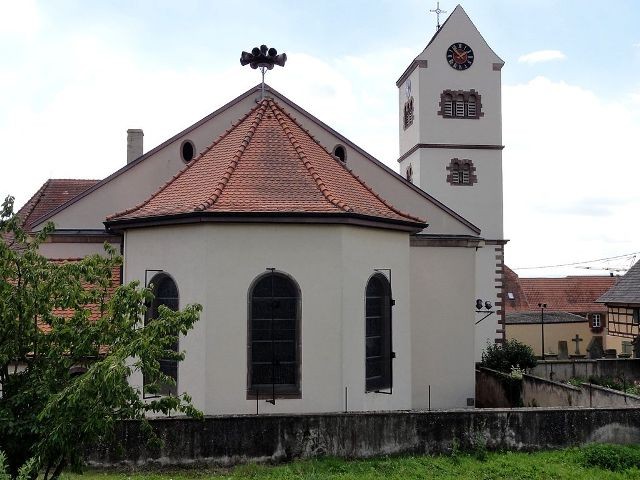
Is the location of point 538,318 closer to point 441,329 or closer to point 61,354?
point 441,329

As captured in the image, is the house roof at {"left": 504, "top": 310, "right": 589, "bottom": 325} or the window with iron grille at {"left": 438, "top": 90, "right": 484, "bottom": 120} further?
the house roof at {"left": 504, "top": 310, "right": 589, "bottom": 325}

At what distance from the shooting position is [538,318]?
1769 inches

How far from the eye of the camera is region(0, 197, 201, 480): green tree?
7207 millimetres

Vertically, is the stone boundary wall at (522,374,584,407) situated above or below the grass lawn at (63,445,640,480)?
above

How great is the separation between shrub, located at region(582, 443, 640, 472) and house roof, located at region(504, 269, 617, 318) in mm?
36092

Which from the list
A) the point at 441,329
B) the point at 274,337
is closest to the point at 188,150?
the point at 274,337

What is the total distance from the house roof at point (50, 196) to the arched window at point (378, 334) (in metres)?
11.7

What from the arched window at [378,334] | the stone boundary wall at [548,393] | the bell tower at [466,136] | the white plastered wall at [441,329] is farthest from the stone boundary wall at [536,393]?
the arched window at [378,334]

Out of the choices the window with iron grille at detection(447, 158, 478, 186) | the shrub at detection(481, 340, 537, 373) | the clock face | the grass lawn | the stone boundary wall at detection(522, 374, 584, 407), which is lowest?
the grass lawn

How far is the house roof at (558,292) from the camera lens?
157ft

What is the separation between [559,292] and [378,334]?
40.4 m

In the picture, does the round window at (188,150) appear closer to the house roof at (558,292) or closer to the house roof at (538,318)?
the house roof at (538,318)

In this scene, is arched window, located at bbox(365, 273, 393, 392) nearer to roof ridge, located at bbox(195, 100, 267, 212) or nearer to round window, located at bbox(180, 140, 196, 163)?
roof ridge, located at bbox(195, 100, 267, 212)

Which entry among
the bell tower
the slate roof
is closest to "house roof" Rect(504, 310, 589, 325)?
the slate roof
